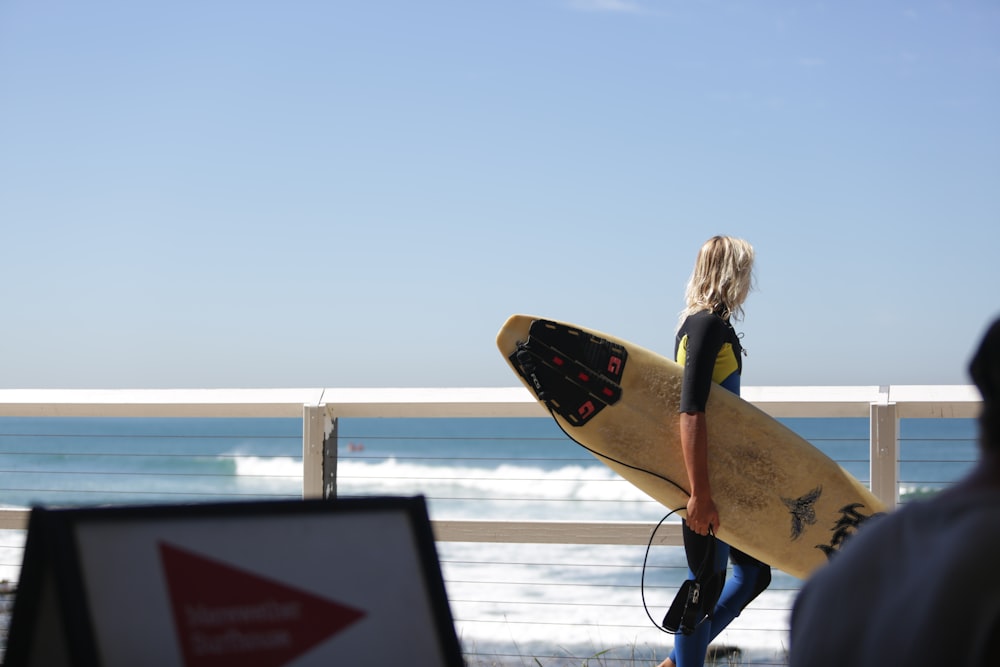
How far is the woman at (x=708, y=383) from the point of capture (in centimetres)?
275

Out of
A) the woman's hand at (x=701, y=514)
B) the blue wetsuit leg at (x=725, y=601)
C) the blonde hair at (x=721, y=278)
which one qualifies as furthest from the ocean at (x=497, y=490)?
the blonde hair at (x=721, y=278)

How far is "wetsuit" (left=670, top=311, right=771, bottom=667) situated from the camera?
2752 millimetres

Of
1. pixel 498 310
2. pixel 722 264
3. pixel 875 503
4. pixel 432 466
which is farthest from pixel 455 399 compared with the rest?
pixel 498 310

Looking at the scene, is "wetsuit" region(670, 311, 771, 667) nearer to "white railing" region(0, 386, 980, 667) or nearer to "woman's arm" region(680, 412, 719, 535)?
"woman's arm" region(680, 412, 719, 535)

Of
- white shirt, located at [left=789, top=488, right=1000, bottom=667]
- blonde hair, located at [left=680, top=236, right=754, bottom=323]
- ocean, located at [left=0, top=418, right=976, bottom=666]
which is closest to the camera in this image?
white shirt, located at [left=789, top=488, right=1000, bottom=667]

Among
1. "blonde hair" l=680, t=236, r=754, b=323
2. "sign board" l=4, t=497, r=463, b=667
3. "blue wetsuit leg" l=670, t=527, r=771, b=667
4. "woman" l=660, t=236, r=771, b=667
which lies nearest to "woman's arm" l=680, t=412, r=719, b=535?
A: "woman" l=660, t=236, r=771, b=667

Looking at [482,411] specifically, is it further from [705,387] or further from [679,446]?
[705,387]

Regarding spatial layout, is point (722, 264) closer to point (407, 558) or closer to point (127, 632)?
point (407, 558)

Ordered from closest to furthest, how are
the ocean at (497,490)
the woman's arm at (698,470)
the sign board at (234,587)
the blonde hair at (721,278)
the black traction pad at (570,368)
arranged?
the sign board at (234,587), the woman's arm at (698,470), the blonde hair at (721,278), the black traction pad at (570,368), the ocean at (497,490)

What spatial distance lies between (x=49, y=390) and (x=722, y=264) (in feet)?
7.50

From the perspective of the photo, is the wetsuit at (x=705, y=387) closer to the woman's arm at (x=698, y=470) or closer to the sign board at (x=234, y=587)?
the woman's arm at (x=698, y=470)

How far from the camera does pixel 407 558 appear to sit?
3.84 feet

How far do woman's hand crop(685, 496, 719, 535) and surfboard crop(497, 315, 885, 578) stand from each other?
17 centimetres

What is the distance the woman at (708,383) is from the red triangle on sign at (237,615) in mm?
A: 1797
